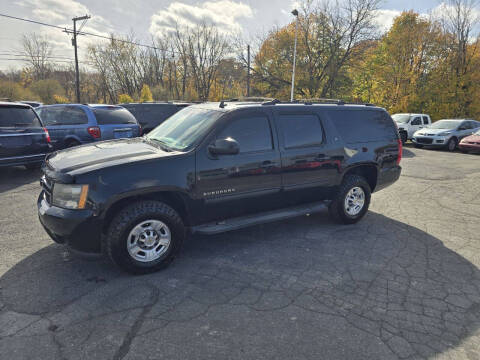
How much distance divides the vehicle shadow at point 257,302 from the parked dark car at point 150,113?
8.51m

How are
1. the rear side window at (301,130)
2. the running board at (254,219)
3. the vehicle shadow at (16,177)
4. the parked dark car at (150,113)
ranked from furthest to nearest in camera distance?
1. the parked dark car at (150,113)
2. the vehicle shadow at (16,177)
3. the rear side window at (301,130)
4. the running board at (254,219)

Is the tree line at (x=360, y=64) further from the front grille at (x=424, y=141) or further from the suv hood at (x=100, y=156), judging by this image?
the suv hood at (x=100, y=156)

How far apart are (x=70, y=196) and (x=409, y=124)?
18.7 meters

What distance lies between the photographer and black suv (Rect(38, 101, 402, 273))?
10.3 feet

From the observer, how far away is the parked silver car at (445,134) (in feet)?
49.3


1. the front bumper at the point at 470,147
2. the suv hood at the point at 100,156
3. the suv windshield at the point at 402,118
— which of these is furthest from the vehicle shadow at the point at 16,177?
the suv windshield at the point at 402,118

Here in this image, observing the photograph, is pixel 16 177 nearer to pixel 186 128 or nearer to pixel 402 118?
pixel 186 128

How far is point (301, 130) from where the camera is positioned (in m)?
4.35

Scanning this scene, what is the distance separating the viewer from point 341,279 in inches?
132

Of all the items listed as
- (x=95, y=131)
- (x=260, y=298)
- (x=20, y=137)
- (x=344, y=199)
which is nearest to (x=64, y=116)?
(x=95, y=131)

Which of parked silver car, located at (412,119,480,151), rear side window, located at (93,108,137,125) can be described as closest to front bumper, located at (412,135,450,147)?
parked silver car, located at (412,119,480,151)

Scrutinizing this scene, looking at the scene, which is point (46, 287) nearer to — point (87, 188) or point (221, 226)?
point (87, 188)

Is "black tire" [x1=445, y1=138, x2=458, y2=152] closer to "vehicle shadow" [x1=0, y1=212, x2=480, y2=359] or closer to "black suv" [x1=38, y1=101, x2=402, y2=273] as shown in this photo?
"black suv" [x1=38, y1=101, x2=402, y2=273]

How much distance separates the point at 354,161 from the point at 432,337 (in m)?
2.77
